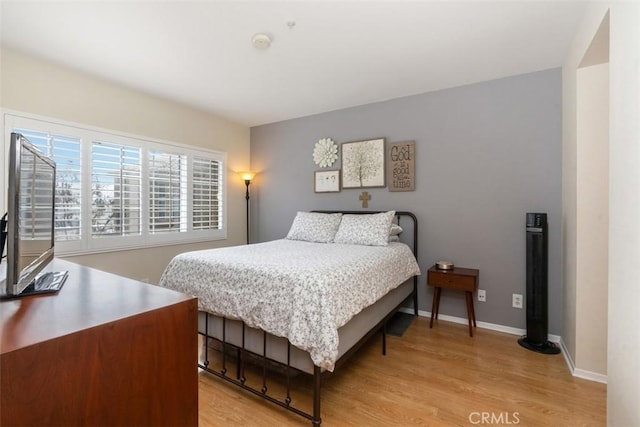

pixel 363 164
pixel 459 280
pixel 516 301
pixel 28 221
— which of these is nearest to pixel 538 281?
pixel 516 301

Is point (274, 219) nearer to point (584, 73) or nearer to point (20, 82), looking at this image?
point (20, 82)

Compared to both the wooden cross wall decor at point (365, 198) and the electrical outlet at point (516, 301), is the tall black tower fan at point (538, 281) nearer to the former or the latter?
the electrical outlet at point (516, 301)

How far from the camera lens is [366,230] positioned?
306 centimetres

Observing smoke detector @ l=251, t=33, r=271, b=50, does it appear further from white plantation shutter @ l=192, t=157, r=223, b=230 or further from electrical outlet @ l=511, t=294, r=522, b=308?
electrical outlet @ l=511, t=294, r=522, b=308

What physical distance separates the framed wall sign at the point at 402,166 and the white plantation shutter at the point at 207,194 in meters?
2.42

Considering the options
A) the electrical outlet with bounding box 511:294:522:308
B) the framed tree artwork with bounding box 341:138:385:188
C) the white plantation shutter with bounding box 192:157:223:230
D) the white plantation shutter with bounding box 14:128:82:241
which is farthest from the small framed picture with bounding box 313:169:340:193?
the white plantation shutter with bounding box 14:128:82:241

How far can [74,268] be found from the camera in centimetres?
143

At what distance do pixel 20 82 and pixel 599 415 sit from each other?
4779 mm

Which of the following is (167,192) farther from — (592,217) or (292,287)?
(592,217)

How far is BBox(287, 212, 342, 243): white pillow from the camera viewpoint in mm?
3338

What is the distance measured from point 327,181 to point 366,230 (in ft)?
3.65

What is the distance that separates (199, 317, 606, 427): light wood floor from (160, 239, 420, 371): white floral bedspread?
50cm

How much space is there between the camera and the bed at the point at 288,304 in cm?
160

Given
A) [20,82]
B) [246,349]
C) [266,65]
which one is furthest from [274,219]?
Answer: [20,82]
